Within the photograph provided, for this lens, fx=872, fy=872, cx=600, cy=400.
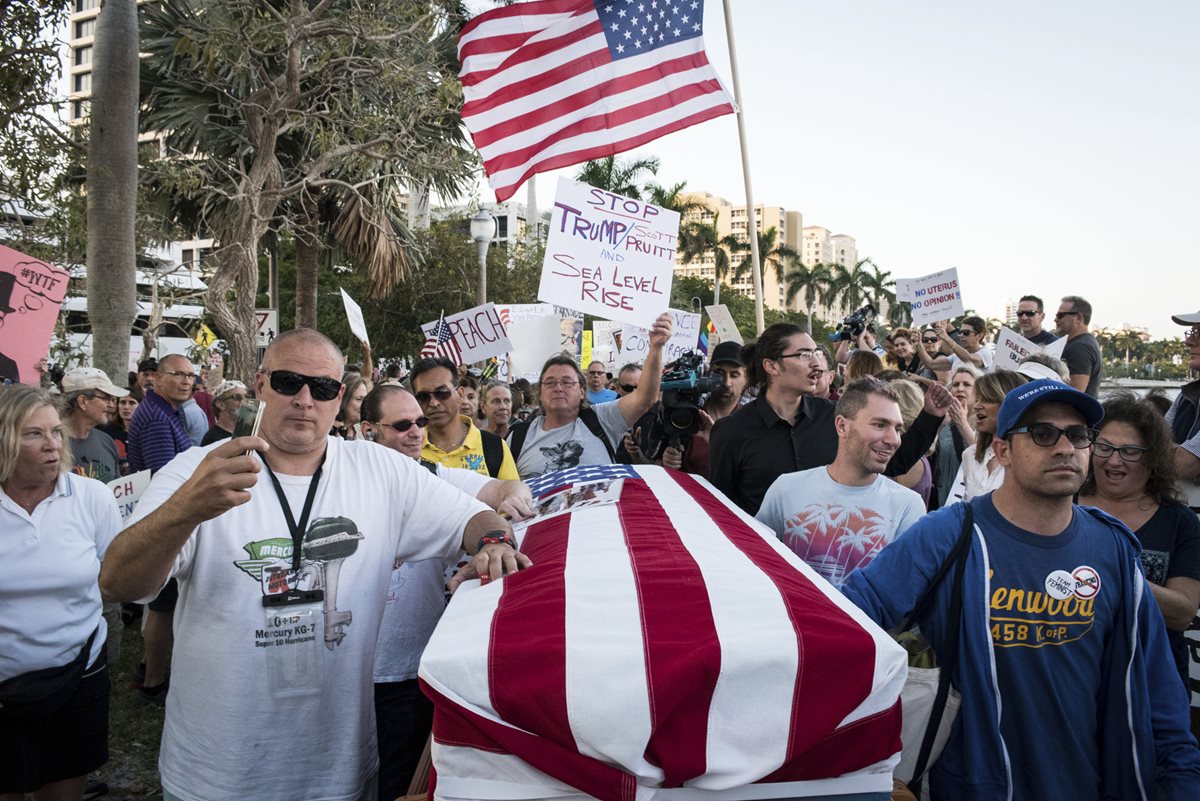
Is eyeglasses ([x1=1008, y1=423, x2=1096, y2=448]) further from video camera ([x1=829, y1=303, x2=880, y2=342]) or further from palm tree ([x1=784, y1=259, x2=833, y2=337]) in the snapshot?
palm tree ([x1=784, y1=259, x2=833, y2=337])

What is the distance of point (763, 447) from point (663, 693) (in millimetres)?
2647

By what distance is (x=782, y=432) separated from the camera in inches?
169

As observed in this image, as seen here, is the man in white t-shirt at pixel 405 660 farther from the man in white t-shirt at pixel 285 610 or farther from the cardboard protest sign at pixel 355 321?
the cardboard protest sign at pixel 355 321

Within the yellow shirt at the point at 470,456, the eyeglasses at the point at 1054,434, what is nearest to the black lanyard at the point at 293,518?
the yellow shirt at the point at 470,456

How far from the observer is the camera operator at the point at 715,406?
16.4 ft

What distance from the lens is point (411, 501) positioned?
113 inches

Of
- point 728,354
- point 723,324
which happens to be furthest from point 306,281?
point 728,354

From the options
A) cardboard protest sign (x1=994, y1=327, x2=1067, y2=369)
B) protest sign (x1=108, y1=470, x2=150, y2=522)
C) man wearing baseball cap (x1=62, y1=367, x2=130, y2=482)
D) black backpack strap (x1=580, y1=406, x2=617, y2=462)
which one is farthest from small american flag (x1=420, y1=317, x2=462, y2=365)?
cardboard protest sign (x1=994, y1=327, x2=1067, y2=369)

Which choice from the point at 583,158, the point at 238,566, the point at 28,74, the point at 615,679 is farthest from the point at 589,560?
the point at 28,74

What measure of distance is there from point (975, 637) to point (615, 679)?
A: 126 cm

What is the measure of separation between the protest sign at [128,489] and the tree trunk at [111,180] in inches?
134

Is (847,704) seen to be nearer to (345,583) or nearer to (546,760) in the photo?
(546,760)

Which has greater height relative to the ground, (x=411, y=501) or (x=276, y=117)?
(x=276, y=117)

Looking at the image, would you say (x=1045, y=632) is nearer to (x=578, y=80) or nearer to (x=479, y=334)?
(x=578, y=80)
